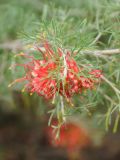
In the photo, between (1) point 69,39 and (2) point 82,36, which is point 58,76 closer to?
(2) point 82,36

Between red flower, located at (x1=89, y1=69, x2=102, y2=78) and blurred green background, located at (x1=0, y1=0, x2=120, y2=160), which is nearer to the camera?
red flower, located at (x1=89, y1=69, x2=102, y2=78)

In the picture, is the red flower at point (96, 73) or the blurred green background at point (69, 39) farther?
the blurred green background at point (69, 39)

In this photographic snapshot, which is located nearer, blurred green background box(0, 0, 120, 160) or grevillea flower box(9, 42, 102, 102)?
grevillea flower box(9, 42, 102, 102)

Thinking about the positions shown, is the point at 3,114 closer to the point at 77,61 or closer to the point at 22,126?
the point at 22,126

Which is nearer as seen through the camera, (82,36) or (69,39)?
(82,36)

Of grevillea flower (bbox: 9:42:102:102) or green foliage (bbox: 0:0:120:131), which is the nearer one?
grevillea flower (bbox: 9:42:102:102)

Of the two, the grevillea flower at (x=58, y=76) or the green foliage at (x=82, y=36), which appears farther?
the green foliage at (x=82, y=36)

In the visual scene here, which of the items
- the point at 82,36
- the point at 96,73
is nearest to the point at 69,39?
the point at 82,36

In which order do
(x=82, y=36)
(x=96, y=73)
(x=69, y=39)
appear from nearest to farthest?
(x=96, y=73)
(x=82, y=36)
(x=69, y=39)
